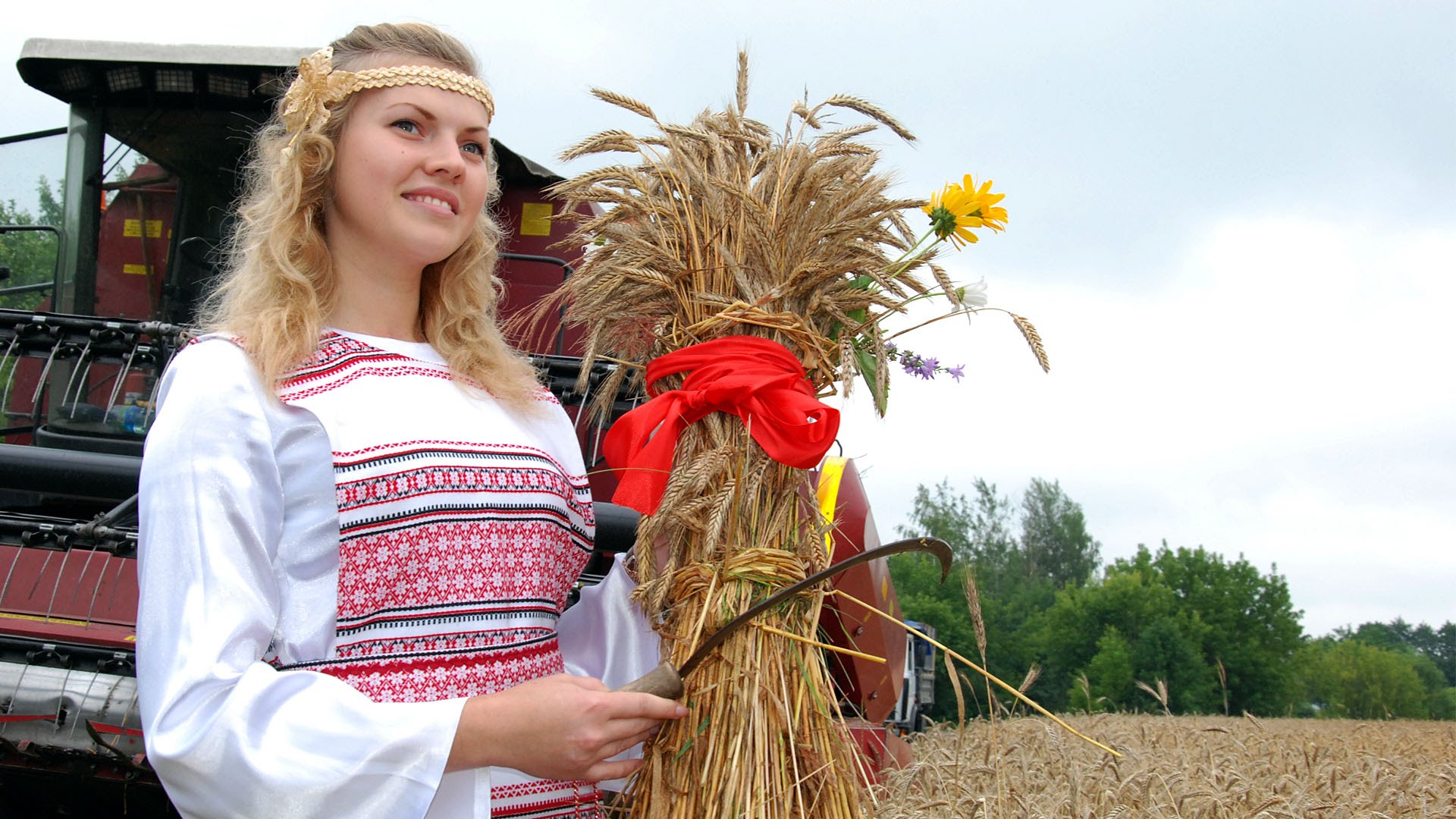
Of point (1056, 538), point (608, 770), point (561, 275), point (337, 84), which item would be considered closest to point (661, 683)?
point (608, 770)

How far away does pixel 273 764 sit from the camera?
3.91 ft

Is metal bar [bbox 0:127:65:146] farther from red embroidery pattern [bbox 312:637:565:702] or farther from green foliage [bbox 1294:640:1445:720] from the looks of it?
green foliage [bbox 1294:640:1445:720]

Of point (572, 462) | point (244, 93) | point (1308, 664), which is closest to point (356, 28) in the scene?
point (572, 462)

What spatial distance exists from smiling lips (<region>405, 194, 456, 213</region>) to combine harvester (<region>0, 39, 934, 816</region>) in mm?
570

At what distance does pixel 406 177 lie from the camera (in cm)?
153

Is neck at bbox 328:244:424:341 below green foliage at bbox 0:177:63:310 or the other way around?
below

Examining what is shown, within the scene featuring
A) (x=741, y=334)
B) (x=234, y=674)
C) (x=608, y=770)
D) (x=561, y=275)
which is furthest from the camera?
(x=561, y=275)

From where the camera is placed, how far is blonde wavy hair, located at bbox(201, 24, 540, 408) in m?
1.47

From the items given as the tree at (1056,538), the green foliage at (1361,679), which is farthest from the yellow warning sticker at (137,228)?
the tree at (1056,538)

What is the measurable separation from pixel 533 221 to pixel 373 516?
4474 millimetres

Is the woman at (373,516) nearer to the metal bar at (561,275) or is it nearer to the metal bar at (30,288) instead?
the metal bar at (561,275)

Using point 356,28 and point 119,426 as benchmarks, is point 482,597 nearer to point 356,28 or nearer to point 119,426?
point 356,28

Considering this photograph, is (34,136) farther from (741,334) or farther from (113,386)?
(741,334)

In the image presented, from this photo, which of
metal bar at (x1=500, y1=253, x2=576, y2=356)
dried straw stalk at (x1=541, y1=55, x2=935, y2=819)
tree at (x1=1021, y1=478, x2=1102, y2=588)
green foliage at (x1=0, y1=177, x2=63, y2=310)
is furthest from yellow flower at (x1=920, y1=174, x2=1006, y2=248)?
tree at (x1=1021, y1=478, x2=1102, y2=588)
